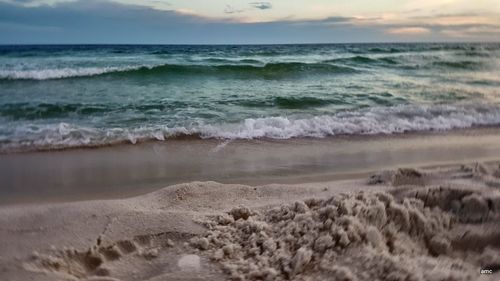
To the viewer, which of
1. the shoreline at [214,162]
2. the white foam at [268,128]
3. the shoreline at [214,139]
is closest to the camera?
the shoreline at [214,162]

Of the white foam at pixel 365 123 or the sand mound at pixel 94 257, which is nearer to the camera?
the sand mound at pixel 94 257

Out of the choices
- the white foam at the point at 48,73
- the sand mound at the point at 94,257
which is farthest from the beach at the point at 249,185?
the white foam at the point at 48,73

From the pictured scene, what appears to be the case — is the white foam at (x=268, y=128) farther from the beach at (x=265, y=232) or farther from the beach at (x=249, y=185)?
the beach at (x=265, y=232)

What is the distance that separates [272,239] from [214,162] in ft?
7.53

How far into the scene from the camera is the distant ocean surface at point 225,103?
5.25 meters

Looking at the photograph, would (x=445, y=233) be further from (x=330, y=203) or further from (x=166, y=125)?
(x=166, y=125)

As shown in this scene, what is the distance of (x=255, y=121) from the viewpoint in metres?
5.86

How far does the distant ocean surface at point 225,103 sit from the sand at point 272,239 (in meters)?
2.71

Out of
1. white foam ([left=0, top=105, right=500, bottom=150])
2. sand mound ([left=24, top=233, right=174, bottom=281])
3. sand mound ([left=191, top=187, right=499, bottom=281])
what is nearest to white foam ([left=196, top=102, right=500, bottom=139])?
white foam ([left=0, top=105, right=500, bottom=150])

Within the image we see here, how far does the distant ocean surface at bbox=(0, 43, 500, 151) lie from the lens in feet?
17.2

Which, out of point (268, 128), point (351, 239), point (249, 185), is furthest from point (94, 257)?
point (268, 128)

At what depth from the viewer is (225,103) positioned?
759cm

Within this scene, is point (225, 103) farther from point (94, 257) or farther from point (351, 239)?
point (351, 239)

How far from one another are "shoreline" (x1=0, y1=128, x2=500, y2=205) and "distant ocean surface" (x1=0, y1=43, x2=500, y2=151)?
1.27 ft
